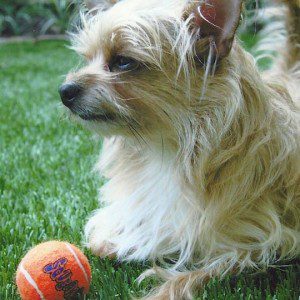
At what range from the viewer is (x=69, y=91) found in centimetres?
213

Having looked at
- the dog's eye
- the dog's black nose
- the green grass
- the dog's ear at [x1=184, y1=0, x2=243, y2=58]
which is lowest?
the green grass

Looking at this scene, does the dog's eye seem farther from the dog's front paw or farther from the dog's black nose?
the dog's front paw

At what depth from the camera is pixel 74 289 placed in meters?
2.09

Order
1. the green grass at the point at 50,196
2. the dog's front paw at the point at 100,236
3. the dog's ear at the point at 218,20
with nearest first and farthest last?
the dog's ear at the point at 218,20, the green grass at the point at 50,196, the dog's front paw at the point at 100,236

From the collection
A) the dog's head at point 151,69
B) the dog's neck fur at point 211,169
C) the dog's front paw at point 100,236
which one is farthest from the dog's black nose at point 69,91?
the dog's front paw at point 100,236

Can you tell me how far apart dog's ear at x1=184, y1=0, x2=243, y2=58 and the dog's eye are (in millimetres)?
249

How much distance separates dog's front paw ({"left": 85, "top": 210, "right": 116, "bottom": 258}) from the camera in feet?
8.15

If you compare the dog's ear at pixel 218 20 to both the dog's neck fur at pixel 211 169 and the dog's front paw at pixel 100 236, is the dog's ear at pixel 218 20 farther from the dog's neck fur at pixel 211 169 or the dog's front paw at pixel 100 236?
the dog's front paw at pixel 100 236

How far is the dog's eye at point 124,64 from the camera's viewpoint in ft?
6.94

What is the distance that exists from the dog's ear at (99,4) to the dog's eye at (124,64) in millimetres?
451

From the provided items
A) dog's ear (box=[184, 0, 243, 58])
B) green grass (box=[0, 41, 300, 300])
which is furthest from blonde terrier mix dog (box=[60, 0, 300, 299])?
green grass (box=[0, 41, 300, 300])

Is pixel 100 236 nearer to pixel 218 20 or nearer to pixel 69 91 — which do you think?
pixel 69 91

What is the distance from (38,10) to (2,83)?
5.13 metres

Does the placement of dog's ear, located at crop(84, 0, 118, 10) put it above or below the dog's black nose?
above
